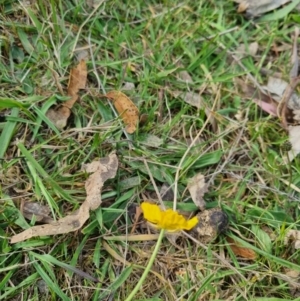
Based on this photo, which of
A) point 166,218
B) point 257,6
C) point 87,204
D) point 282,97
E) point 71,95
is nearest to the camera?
point 166,218

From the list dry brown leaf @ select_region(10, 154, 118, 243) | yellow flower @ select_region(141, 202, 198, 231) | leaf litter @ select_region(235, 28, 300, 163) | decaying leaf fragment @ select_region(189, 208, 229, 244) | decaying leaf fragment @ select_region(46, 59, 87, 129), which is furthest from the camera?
leaf litter @ select_region(235, 28, 300, 163)

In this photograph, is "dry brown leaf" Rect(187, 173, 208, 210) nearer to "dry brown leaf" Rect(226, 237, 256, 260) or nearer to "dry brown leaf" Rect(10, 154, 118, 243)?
"dry brown leaf" Rect(226, 237, 256, 260)

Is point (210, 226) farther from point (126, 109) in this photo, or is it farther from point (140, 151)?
point (126, 109)

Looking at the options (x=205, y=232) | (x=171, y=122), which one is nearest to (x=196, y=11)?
(x=171, y=122)

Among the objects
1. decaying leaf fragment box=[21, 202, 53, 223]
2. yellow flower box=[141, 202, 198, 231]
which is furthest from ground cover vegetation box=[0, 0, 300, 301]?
yellow flower box=[141, 202, 198, 231]

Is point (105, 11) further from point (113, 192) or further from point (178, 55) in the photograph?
point (113, 192)

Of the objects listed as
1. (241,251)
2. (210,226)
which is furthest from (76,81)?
(241,251)
